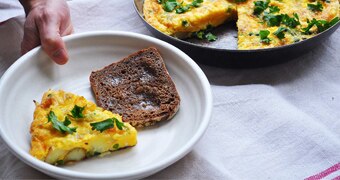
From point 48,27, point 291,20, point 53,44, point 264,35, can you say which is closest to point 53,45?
point 53,44

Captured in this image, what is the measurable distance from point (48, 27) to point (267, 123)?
1.09m

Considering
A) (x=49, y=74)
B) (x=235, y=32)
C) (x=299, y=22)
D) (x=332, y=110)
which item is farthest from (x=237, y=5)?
(x=49, y=74)

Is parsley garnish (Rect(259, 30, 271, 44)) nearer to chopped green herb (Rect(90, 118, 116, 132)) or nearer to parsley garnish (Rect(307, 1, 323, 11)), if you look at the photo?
parsley garnish (Rect(307, 1, 323, 11))

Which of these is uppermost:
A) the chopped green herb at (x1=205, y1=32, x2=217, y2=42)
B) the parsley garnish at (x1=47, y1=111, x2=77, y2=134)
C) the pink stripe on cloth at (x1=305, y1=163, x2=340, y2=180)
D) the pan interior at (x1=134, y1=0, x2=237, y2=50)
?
the parsley garnish at (x1=47, y1=111, x2=77, y2=134)

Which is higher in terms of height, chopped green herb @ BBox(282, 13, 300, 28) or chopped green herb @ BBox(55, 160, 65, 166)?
chopped green herb @ BBox(55, 160, 65, 166)

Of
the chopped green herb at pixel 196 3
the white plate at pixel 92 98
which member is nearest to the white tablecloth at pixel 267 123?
the white plate at pixel 92 98

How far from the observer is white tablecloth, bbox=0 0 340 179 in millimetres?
Result: 1926

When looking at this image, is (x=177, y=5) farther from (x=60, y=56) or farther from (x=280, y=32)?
(x=60, y=56)

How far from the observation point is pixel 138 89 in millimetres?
2131

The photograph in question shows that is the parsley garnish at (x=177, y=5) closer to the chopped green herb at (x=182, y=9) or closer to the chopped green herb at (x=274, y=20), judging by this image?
the chopped green herb at (x=182, y=9)

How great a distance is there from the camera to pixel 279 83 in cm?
243

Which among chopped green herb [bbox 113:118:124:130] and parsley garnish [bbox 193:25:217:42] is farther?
parsley garnish [bbox 193:25:217:42]

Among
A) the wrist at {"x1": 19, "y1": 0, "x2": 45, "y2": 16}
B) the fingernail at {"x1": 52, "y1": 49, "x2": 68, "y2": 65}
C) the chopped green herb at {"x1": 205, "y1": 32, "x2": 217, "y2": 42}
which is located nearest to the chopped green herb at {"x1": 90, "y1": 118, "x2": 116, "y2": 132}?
the fingernail at {"x1": 52, "y1": 49, "x2": 68, "y2": 65}

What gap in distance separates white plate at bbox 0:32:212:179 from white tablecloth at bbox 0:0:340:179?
11 cm
